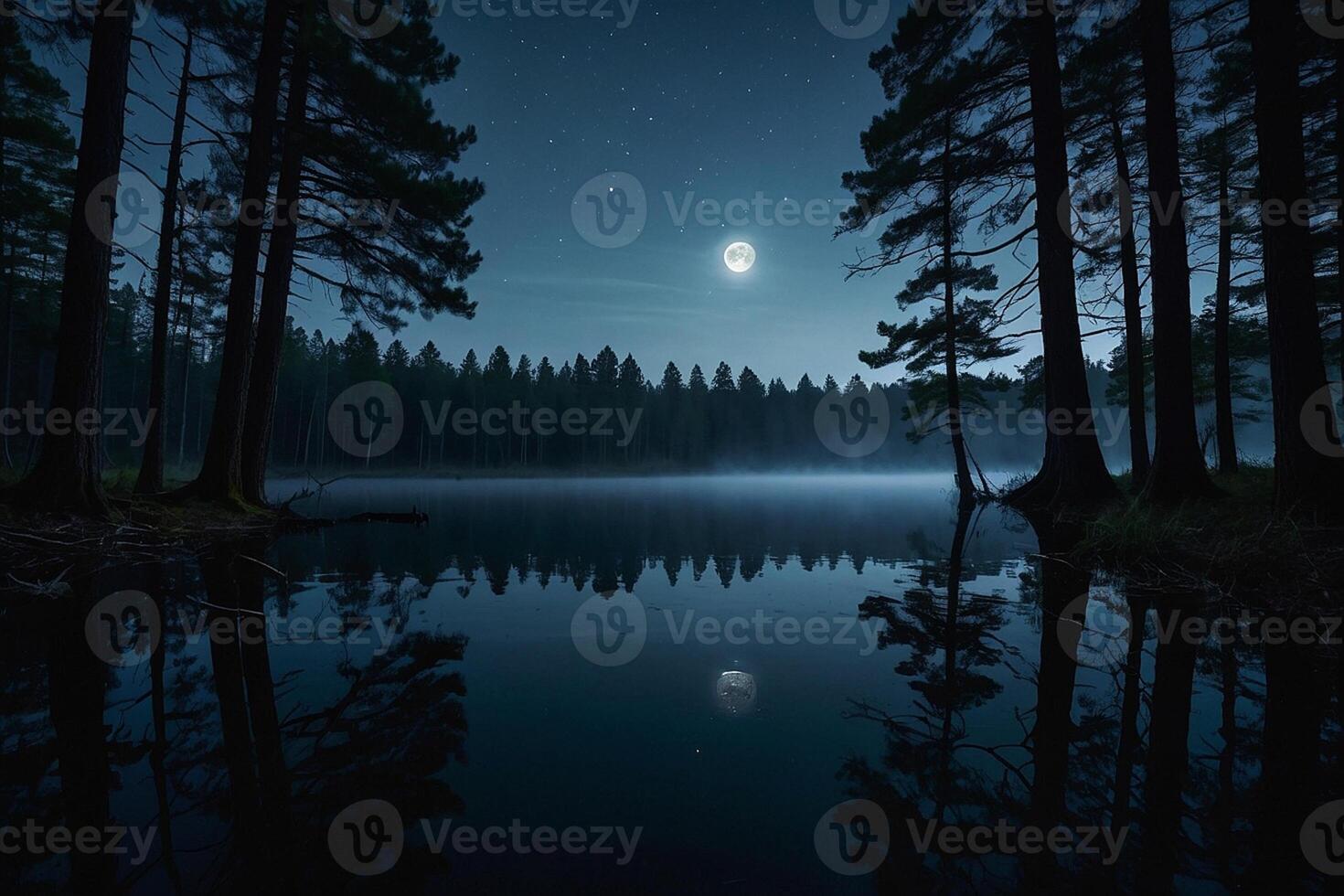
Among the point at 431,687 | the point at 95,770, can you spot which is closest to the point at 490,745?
the point at 431,687

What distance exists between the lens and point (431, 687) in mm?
2914

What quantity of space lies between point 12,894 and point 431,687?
1.54 m

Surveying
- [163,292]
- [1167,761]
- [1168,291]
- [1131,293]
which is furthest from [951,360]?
[163,292]

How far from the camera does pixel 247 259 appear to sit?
32.0ft

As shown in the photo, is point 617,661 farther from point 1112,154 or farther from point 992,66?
point 1112,154

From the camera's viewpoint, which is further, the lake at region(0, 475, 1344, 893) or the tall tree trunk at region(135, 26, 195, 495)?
the tall tree trunk at region(135, 26, 195, 495)

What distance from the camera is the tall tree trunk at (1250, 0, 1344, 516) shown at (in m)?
5.80

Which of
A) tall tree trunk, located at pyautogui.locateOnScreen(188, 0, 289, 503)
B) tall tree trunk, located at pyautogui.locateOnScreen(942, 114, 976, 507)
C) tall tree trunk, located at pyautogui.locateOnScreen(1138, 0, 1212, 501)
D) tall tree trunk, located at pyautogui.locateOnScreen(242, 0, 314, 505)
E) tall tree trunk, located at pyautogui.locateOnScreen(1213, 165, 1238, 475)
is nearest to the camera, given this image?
tall tree trunk, located at pyautogui.locateOnScreen(1138, 0, 1212, 501)

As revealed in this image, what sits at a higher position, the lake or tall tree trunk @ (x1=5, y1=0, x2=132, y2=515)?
tall tree trunk @ (x1=5, y1=0, x2=132, y2=515)

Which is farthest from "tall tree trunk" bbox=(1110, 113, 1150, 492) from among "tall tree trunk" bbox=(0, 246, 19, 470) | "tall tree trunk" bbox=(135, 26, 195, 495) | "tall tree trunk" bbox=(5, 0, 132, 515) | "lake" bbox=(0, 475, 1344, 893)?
"tall tree trunk" bbox=(0, 246, 19, 470)

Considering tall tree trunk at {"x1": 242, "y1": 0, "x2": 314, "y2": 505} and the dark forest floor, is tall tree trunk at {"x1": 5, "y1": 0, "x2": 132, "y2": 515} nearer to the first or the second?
tall tree trunk at {"x1": 242, "y1": 0, "x2": 314, "y2": 505}

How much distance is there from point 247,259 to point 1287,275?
16195 mm

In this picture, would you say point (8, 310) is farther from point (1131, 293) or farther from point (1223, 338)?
point (1223, 338)

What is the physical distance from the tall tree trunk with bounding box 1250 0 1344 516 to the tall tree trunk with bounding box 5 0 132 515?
1496 centimetres
